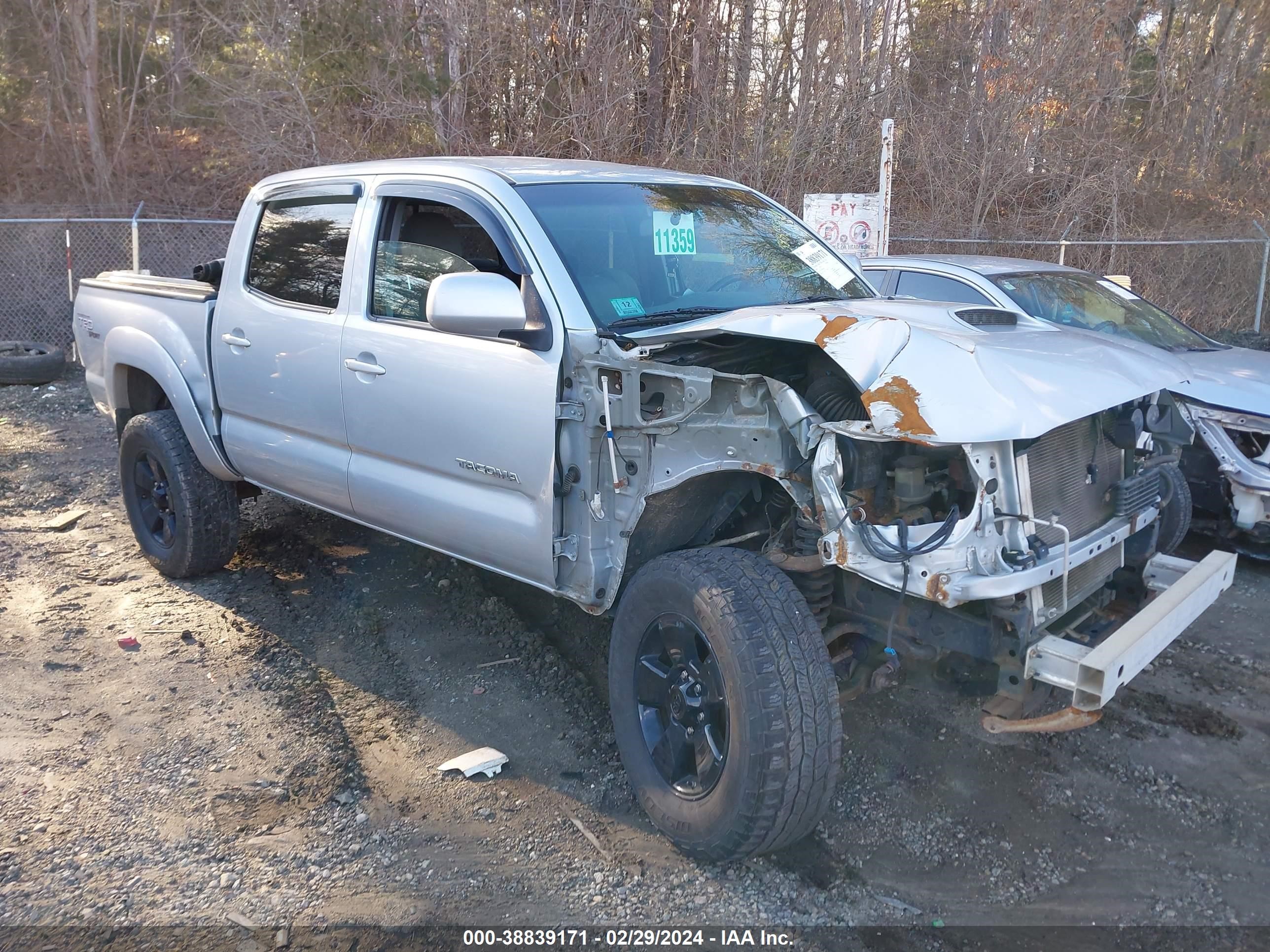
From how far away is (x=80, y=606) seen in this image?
5246 millimetres

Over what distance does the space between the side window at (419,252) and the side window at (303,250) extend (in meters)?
0.26

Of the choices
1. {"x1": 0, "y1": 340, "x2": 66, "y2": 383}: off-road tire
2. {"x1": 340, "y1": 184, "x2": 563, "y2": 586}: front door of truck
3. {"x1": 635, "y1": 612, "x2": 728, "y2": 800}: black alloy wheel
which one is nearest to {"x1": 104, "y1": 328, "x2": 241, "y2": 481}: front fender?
{"x1": 340, "y1": 184, "x2": 563, "y2": 586}: front door of truck

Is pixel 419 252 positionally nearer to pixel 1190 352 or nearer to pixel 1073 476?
pixel 1073 476

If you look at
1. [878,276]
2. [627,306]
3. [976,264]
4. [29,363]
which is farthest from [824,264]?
[29,363]

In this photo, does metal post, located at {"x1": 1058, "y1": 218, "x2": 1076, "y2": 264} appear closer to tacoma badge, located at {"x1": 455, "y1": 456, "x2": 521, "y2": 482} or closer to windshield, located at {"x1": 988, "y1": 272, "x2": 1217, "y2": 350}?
windshield, located at {"x1": 988, "y1": 272, "x2": 1217, "y2": 350}

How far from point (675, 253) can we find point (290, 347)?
1834mm

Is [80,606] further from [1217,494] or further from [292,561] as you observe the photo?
[1217,494]

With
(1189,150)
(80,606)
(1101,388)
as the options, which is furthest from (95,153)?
(1189,150)

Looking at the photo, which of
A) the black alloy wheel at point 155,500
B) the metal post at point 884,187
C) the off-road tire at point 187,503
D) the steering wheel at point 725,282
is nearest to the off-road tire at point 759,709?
the steering wheel at point 725,282

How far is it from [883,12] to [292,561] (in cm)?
1356

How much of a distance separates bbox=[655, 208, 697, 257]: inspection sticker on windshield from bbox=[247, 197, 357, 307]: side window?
1375mm

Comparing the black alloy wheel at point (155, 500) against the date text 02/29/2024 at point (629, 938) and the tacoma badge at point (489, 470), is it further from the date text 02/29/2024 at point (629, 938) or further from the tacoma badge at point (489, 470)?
the date text 02/29/2024 at point (629, 938)

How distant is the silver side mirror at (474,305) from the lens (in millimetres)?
3357

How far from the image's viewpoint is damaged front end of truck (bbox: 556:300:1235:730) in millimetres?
2799
